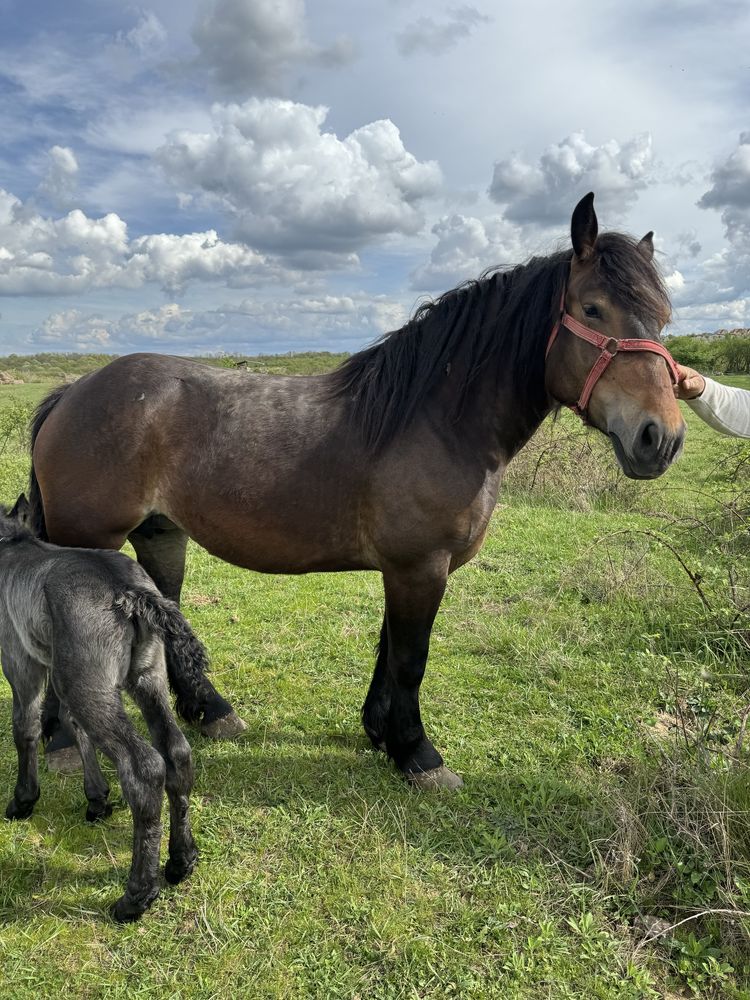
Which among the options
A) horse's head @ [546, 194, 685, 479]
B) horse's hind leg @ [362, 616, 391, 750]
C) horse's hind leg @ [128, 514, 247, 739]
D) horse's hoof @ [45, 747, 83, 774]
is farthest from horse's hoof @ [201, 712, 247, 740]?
horse's head @ [546, 194, 685, 479]

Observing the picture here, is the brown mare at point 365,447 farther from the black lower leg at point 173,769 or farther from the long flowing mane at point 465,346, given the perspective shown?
the black lower leg at point 173,769

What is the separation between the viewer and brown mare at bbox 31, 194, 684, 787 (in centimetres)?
297

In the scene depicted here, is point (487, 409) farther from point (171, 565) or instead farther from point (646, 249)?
point (171, 565)

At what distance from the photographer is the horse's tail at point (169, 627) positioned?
2568 millimetres

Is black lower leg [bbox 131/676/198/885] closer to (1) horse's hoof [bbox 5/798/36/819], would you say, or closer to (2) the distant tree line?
(1) horse's hoof [bbox 5/798/36/819]

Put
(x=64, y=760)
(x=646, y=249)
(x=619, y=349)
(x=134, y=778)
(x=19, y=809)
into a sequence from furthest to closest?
(x=64, y=760) → (x=19, y=809) → (x=646, y=249) → (x=619, y=349) → (x=134, y=778)

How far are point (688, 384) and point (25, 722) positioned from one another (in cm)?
371

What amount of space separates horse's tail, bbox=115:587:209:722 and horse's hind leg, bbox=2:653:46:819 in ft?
2.38

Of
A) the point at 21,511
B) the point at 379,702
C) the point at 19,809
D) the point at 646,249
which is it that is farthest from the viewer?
the point at 379,702

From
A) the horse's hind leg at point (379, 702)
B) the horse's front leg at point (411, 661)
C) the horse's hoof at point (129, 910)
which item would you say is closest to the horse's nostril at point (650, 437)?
the horse's front leg at point (411, 661)

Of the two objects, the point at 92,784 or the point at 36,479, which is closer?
the point at 92,784

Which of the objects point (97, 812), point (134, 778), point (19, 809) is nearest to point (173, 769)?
point (134, 778)

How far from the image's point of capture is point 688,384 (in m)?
2.98

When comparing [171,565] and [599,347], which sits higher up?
[599,347]
